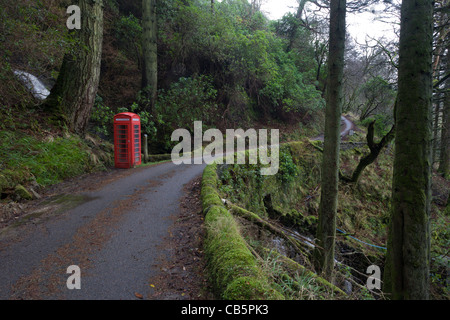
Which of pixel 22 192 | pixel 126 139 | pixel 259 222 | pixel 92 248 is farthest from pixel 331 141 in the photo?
pixel 126 139

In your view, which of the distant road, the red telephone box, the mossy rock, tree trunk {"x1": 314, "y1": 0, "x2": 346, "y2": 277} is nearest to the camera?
tree trunk {"x1": 314, "y1": 0, "x2": 346, "y2": 277}

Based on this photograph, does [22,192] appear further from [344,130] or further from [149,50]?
[344,130]

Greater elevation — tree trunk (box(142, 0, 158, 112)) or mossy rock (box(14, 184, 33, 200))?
tree trunk (box(142, 0, 158, 112))

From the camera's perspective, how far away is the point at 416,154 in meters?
3.75

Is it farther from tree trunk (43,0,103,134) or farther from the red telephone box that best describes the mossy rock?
the red telephone box

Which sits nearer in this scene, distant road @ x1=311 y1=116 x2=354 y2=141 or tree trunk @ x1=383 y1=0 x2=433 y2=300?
tree trunk @ x1=383 y1=0 x2=433 y2=300

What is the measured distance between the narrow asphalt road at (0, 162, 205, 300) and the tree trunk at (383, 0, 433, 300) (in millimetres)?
3630

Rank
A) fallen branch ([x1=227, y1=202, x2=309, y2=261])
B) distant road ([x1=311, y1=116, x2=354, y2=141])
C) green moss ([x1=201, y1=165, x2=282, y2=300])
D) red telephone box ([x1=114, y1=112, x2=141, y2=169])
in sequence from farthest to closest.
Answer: distant road ([x1=311, y1=116, x2=354, y2=141]) < red telephone box ([x1=114, y1=112, x2=141, y2=169]) < fallen branch ([x1=227, y1=202, x2=309, y2=261]) < green moss ([x1=201, y1=165, x2=282, y2=300])

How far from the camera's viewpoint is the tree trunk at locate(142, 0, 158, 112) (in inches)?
575

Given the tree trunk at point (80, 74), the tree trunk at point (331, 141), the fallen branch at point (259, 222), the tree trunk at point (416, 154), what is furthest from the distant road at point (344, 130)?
the tree trunk at point (416, 154)

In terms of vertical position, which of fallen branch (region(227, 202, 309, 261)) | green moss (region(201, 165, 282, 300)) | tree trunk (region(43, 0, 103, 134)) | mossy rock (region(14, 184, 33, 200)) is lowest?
fallen branch (region(227, 202, 309, 261))

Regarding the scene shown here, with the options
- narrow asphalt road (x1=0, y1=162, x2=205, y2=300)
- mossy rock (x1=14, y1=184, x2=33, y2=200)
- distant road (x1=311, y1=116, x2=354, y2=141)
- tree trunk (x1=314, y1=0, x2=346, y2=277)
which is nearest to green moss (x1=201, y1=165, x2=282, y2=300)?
narrow asphalt road (x1=0, y1=162, x2=205, y2=300)

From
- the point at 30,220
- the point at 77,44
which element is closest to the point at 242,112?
the point at 77,44

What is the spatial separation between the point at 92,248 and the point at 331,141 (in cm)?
Result: 496
